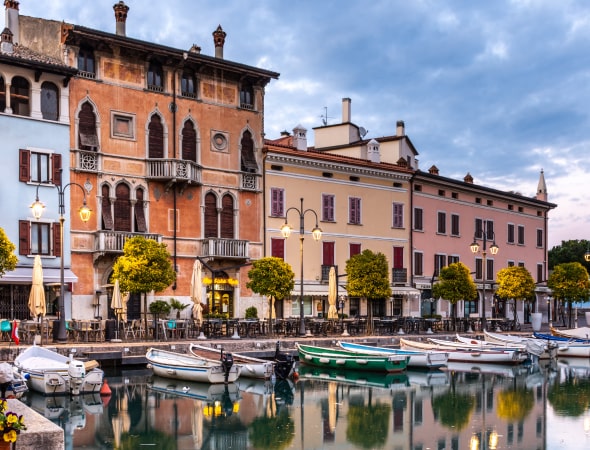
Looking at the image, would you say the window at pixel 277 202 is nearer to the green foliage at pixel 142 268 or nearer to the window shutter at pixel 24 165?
the green foliage at pixel 142 268

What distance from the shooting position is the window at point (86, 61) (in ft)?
137

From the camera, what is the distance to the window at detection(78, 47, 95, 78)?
41.8 m

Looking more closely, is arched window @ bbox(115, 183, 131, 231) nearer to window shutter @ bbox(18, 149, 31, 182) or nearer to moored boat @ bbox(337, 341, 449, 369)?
window shutter @ bbox(18, 149, 31, 182)

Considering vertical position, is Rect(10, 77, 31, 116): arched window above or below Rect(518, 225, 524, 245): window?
above

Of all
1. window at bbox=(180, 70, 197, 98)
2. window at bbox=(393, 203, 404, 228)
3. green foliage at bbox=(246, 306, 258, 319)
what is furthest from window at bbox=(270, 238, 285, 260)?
window at bbox=(393, 203, 404, 228)

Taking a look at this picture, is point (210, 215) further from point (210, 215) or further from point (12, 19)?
point (12, 19)

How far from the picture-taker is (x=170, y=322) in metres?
38.7

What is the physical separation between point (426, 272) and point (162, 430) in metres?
39.0

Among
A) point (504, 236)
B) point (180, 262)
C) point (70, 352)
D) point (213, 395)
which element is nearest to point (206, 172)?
point (180, 262)

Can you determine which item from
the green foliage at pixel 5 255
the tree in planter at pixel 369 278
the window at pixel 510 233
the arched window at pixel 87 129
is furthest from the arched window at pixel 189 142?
the window at pixel 510 233

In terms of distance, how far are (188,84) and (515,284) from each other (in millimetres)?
25503

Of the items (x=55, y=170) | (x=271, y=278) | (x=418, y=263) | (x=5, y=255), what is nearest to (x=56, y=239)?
(x=55, y=170)

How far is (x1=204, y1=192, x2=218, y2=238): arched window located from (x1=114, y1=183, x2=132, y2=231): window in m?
4.83

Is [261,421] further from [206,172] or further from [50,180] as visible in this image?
[206,172]
